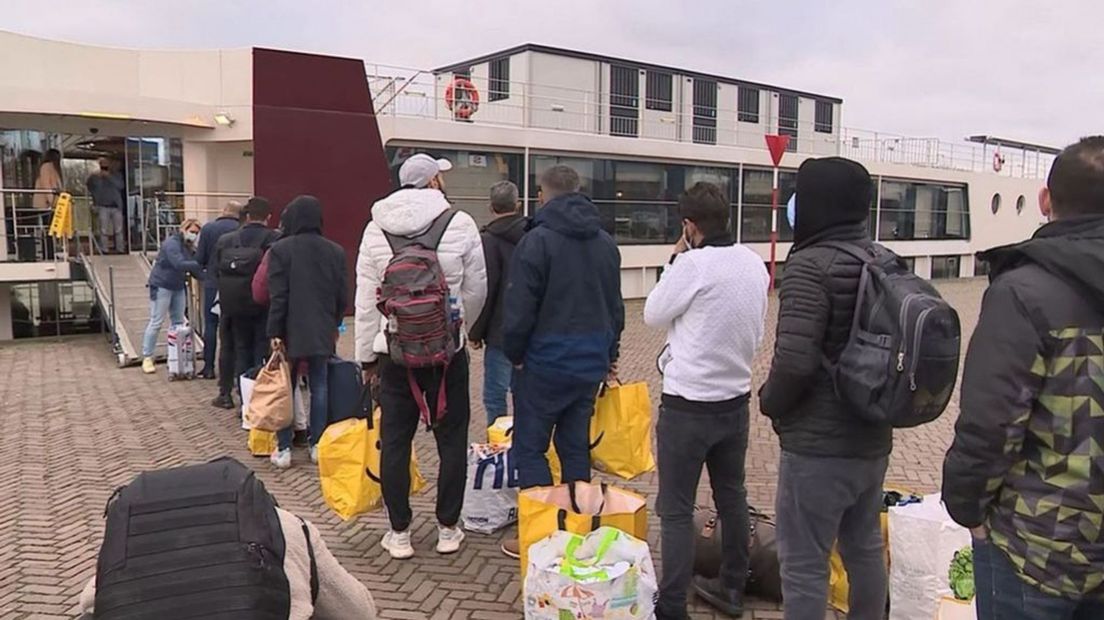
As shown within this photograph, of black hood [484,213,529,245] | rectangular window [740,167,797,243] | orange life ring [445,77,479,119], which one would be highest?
orange life ring [445,77,479,119]

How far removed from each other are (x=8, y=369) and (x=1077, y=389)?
38.2 ft

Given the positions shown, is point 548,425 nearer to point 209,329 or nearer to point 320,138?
point 209,329

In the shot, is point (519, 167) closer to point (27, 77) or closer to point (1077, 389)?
point (27, 77)

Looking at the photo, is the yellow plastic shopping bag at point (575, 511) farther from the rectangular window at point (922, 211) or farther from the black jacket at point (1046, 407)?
the rectangular window at point (922, 211)

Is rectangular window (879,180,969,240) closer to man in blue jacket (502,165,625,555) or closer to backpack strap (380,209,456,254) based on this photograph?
man in blue jacket (502,165,625,555)

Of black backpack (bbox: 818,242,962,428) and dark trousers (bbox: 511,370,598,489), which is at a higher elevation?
black backpack (bbox: 818,242,962,428)

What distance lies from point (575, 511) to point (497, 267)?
6.15 ft

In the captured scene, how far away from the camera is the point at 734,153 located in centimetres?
2120

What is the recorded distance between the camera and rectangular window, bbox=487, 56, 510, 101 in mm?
19781

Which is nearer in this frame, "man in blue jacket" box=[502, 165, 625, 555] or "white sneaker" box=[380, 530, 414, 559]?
"man in blue jacket" box=[502, 165, 625, 555]

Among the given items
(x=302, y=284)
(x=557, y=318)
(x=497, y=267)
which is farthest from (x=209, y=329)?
(x=557, y=318)

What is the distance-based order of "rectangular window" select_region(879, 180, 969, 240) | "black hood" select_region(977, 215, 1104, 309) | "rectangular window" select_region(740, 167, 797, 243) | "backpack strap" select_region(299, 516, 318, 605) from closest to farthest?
"black hood" select_region(977, 215, 1104, 309) → "backpack strap" select_region(299, 516, 318, 605) → "rectangular window" select_region(740, 167, 797, 243) → "rectangular window" select_region(879, 180, 969, 240)

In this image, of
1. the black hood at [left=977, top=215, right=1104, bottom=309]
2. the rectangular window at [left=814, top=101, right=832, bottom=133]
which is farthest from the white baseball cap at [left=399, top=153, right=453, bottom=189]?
the rectangular window at [left=814, top=101, right=832, bottom=133]

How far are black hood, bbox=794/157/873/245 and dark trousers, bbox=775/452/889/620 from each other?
76 cm
